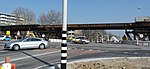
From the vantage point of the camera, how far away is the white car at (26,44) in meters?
30.4

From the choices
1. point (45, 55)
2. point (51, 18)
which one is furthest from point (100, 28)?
point (45, 55)

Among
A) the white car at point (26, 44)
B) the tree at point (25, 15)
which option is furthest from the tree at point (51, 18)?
the white car at point (26, 44)

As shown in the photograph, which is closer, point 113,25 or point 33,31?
point 113,25

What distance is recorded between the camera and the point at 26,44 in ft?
103

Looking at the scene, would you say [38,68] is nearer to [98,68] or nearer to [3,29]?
[98,68]

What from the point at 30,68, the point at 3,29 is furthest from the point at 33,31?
the point at 30,68

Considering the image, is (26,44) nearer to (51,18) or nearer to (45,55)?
(45,55)

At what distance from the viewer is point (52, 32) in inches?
4205

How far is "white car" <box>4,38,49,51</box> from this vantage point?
3039 centimetres

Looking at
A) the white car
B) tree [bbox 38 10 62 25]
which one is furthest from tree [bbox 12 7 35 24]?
the white car

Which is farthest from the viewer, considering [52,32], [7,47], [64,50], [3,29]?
[3,29]

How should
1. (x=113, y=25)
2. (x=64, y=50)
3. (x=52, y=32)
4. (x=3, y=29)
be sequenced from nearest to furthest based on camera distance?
1. (x=64, y=50)
2. (x=113, y=25)
3. (x=52, y=32)
4. (x=3, y=29)

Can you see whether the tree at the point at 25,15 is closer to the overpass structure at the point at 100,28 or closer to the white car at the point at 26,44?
the overpass structure at the point at 100,28

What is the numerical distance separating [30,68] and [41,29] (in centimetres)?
9570
